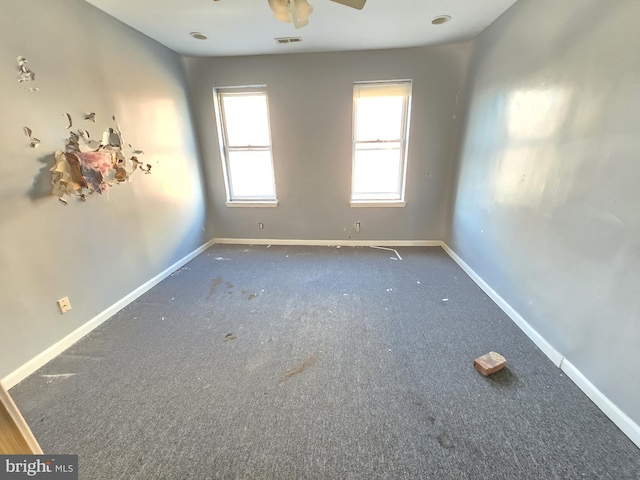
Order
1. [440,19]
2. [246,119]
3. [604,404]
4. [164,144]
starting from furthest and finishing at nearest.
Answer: [246,119] < [164,144] < [440,19] < [604,404]

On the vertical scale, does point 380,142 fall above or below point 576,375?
above

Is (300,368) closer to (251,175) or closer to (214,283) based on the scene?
(214,283)

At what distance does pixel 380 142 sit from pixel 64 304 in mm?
3565

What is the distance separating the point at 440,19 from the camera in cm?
240

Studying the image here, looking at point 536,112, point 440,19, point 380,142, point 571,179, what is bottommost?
point 571,179

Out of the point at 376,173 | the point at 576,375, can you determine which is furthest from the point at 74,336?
the point at 376,173

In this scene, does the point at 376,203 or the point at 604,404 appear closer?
the point at 604,404

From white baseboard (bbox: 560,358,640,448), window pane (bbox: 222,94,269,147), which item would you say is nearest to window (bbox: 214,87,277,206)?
window pane (bbox: 222,94,269,147)

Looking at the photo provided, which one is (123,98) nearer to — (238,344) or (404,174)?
(238,344)

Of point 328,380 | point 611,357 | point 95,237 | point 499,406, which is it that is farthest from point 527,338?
point 95,237

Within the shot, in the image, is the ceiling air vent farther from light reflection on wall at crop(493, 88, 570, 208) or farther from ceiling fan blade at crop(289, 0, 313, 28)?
light reflection on wall at crop(493, 88, 570, 208)

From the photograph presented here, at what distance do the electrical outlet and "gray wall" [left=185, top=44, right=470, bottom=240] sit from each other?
220cm

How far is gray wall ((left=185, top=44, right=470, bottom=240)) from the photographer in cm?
318

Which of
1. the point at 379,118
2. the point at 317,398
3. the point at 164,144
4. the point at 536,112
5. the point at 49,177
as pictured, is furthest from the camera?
the point at 379,118
